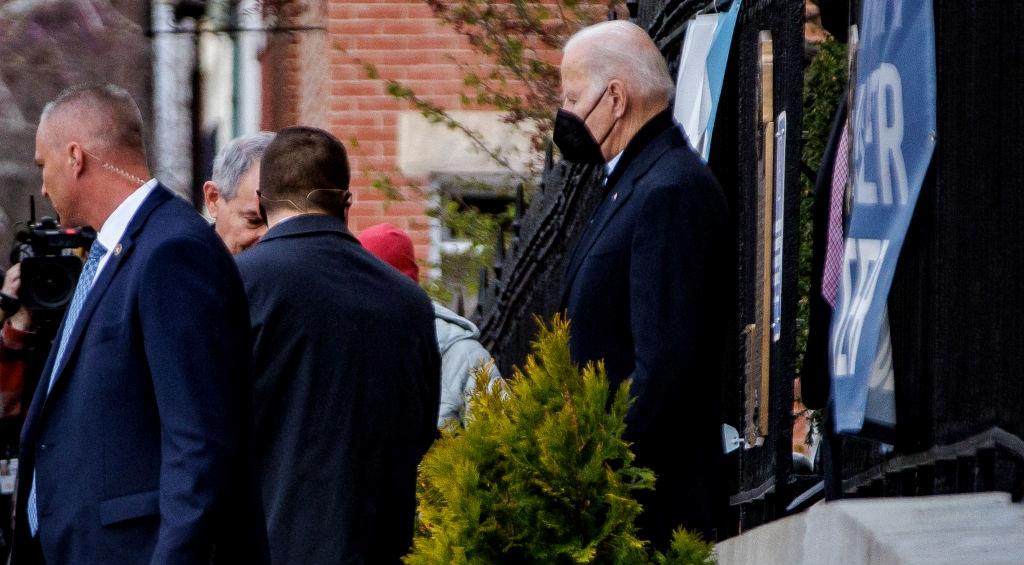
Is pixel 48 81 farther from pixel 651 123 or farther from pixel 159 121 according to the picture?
pixel 651 123

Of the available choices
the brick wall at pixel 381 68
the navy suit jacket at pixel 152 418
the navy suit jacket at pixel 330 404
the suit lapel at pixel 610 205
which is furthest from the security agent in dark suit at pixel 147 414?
the brick wall at pixel 381 68

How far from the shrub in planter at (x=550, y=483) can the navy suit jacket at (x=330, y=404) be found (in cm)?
83

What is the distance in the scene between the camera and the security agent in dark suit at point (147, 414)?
12.4 feet

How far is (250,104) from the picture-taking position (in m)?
15.2

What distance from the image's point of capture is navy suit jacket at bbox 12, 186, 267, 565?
379 centimetres

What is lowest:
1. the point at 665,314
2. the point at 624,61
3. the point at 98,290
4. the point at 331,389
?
the point at 331,389

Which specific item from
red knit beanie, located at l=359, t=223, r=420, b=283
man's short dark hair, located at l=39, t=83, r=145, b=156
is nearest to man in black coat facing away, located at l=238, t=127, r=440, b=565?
man's short dark hair, located at l=39, t=83, r=145, b=156

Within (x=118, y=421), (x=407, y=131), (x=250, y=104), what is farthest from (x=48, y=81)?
(x=118, y=421)

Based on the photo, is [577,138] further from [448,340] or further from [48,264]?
[48,264]

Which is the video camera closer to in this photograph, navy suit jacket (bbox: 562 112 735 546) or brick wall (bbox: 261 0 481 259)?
navy suit jacket (bbox: 562 112 735 546)

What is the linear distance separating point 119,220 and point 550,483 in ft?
3.58

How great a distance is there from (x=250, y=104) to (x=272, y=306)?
34.7 feet

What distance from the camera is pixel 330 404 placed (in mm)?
4910

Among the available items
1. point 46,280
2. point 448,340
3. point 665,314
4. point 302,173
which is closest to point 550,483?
point 665,314
